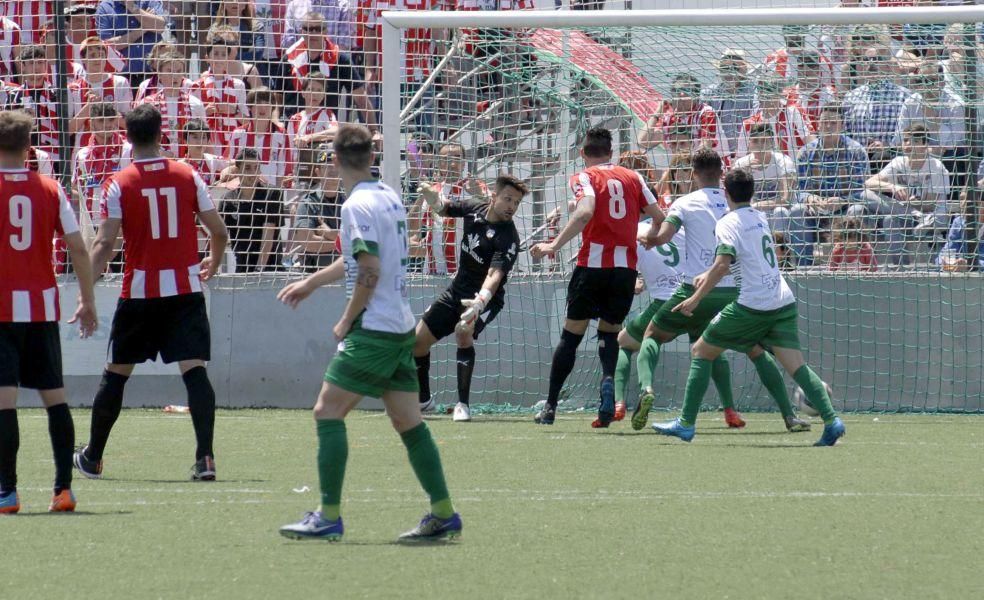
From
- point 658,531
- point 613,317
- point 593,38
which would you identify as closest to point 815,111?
point 593,38

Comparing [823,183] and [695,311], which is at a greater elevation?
[823,183]

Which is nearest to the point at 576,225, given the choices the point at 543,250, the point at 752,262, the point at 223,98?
the point at 543,250

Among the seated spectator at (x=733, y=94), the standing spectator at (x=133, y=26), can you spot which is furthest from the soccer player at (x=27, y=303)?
the seated spectator at (x=733, y=94)

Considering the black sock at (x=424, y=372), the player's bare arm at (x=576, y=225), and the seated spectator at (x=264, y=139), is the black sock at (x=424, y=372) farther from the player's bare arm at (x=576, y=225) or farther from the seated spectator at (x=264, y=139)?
the seated spectator at (x=264, y=139)

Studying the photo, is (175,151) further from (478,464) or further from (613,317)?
(478,464)

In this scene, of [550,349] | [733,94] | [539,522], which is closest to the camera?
[539,522]

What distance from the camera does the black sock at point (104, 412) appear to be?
836cm

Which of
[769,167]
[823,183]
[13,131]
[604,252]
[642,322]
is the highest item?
[13,131]

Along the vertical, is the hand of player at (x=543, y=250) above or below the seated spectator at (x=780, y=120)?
below

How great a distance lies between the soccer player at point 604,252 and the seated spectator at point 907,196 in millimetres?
3394

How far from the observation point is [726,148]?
1406 cm

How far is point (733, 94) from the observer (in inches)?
555

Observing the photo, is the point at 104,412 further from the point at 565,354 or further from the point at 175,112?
the point at 175,112

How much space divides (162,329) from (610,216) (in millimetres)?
4219
